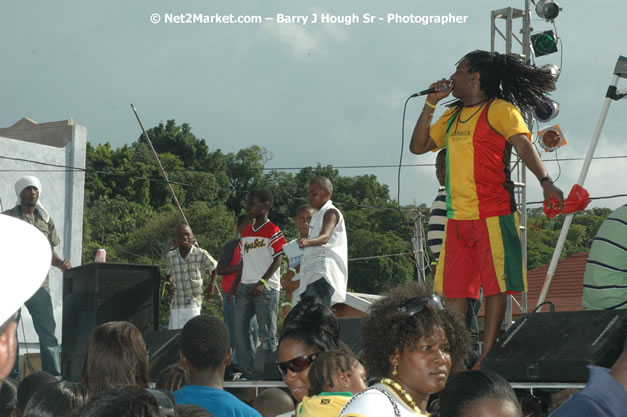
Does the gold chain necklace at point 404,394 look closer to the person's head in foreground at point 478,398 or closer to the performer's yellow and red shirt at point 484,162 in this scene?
the person's head in foreground at point 478,398

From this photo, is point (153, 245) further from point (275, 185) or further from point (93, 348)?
point (93, 348)

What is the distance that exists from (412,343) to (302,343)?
1016mm

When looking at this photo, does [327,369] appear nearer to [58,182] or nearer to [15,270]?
[15,270]

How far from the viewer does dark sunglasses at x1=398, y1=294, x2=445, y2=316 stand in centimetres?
314

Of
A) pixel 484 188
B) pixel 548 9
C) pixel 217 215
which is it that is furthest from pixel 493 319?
pixel 217 215

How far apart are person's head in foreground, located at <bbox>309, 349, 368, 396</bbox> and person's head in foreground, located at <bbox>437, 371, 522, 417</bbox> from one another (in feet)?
3.29

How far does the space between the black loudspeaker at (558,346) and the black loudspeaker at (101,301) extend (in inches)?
148

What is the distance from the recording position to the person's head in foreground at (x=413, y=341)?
2.96 metres

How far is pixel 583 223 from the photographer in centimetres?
4078

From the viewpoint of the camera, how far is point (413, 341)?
3.06 meters

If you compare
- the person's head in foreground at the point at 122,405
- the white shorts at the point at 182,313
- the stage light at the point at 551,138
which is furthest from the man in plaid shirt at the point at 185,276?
the person's head in foreground at the point at 122,405

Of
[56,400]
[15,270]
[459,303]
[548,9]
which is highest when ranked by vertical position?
[548,9]

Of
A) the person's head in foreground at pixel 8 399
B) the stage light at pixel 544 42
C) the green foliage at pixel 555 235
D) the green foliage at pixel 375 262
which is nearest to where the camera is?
the person's head in foreground at pixel 8 399

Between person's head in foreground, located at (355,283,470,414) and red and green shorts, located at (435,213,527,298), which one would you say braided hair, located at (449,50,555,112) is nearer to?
red and green shorts, located at (435,213,527,298)
